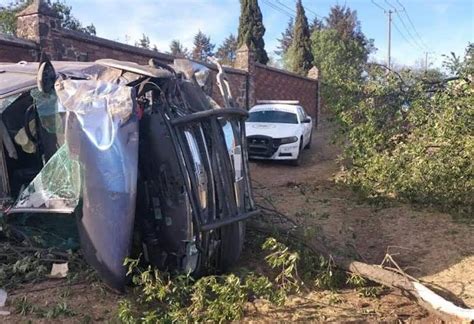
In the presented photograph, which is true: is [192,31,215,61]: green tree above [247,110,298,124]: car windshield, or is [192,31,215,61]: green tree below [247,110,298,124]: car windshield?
above

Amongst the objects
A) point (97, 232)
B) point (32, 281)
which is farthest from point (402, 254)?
point (32, 281)

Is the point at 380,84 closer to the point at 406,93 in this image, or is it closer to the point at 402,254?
the point at 406,93

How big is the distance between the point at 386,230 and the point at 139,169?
4.20 metres

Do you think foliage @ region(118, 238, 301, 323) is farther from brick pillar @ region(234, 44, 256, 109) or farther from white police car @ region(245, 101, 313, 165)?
brick pillar @ region(234, 44, 256, 109)

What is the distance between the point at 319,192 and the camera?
10188mm

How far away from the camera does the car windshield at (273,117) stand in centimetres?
1441

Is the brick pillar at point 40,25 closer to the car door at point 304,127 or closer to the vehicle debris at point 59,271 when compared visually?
the car door at point 304,127

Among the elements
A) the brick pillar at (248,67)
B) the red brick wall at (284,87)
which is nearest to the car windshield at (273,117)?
the brick pillar at (248,67)

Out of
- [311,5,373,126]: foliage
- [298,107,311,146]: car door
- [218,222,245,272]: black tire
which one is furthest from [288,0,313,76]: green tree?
[218,222,245,272]: black tire

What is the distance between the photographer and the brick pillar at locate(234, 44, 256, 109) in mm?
19219

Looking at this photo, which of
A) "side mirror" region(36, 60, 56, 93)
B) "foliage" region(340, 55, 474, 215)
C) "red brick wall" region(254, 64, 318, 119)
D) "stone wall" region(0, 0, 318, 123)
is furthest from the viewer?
"red brick wall" region(254, 64, 318, 119)

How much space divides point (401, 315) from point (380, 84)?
623 centimetres

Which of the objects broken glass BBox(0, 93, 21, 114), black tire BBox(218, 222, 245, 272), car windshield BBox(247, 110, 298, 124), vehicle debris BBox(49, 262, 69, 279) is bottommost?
vehicle debris BBox(49, 262, 69, 279)

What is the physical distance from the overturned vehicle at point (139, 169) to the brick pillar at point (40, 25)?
630cm
